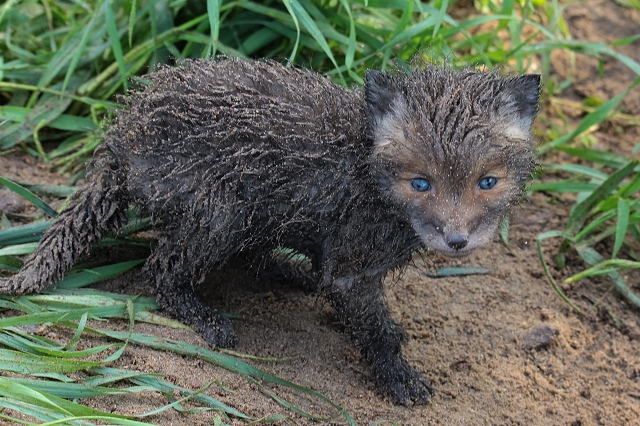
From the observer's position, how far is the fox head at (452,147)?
11.5 feet

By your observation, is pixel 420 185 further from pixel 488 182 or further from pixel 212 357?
pixel 212 357

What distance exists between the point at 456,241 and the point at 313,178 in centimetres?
82

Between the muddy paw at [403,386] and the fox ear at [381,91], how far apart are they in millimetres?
1468

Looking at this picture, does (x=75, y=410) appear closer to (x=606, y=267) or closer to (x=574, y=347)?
(x=574, y=347)

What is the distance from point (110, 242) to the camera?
182 inches

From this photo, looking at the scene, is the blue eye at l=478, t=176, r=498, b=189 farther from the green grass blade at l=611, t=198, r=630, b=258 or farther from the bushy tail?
the bushy tail

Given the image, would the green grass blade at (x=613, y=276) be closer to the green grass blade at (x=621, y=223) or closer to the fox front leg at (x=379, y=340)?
the green grass blade at (x=621, y=223)

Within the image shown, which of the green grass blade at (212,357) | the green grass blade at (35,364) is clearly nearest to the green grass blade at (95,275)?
the green grass blade at (212,357)

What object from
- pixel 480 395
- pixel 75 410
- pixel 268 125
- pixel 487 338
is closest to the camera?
pixel 75 410

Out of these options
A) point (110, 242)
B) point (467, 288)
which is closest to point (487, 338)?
point (467, 288)

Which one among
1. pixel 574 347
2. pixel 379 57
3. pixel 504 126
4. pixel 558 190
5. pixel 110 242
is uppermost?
pixel 504 126

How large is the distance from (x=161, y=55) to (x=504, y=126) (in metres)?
2.78

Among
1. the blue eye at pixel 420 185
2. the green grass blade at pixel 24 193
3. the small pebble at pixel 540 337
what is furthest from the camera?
the small pebble at pixel 540 337

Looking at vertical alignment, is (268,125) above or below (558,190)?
above
